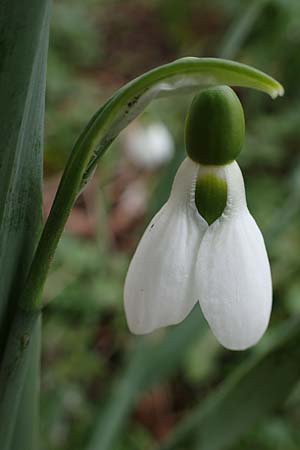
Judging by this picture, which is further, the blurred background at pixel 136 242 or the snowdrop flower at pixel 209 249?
the blurred background at pixel 136 242

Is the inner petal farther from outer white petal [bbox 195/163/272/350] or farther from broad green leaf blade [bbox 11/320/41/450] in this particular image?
broad green leaf blade [bbox 11/320/41/450]

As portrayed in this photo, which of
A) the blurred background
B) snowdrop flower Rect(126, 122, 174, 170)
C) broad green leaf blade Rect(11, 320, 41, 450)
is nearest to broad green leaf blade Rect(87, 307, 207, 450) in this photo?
the blurred background

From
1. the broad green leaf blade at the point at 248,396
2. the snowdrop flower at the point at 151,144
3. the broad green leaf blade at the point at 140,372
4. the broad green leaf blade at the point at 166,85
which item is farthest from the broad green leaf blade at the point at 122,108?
the snowdrop flower at the point at 151,144

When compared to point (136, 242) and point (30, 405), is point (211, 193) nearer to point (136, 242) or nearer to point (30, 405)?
point (30, 405)

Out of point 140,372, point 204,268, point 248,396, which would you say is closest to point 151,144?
point 140,372

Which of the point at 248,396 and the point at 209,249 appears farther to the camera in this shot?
the point at 248,396

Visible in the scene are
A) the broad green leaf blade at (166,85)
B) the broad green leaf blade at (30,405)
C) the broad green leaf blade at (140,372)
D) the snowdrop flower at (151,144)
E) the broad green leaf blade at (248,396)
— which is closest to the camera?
the broad green leaf blade at (166,85)

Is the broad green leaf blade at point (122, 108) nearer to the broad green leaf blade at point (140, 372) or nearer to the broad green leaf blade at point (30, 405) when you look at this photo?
the broad green leaf blade at point (30, 405)
